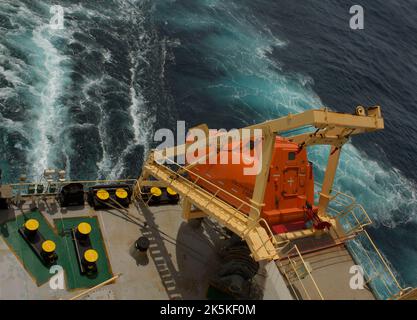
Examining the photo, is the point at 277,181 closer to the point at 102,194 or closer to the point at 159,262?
the point at 159,262

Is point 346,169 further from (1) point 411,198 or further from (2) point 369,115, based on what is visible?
(2) point 369,115

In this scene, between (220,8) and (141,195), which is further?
A: (220,8)

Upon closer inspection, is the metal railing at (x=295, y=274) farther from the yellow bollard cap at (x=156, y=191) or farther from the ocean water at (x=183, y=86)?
the ocean water at (x=183, y=86)

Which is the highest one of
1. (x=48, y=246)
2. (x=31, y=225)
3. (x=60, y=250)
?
(x=31, y=225)

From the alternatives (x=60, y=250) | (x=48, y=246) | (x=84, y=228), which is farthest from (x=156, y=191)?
(x=48, y=246)

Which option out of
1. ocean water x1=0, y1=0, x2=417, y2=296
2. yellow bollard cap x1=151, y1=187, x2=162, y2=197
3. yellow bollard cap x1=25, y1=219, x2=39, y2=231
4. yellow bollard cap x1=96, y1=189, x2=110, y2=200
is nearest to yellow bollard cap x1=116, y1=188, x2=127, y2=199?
yellow bollard cap x1=96, y1=189, x2=110, y2=200

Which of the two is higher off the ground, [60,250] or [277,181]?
[277,181]

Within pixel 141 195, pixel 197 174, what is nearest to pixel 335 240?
pixel 197 174
